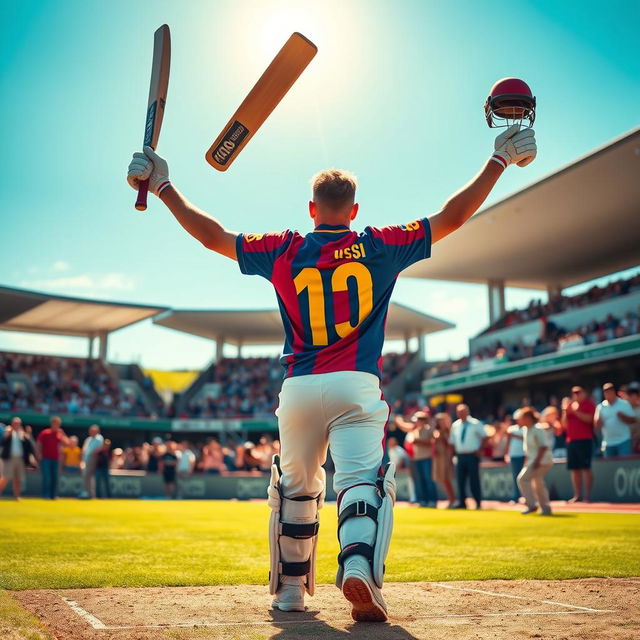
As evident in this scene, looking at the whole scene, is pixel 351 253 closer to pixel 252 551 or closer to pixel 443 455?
pixel 252 551

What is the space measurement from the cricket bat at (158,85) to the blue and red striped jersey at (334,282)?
118cm

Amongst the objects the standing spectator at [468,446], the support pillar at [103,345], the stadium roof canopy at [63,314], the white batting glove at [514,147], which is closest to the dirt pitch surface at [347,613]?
the white batting glove at [514,147]

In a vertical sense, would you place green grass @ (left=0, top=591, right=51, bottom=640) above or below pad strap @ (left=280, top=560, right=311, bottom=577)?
below

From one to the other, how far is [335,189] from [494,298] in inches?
1476

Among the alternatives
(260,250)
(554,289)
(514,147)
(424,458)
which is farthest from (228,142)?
(554,289)

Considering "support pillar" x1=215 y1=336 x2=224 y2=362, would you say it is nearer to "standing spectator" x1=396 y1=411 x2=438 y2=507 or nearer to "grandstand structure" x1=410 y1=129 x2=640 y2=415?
"grandstand structure" x1=410 y1=129 x2=640 y2=415

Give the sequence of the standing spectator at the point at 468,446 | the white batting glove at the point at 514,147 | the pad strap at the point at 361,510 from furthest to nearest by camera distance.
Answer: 1. the standing spectator at the point at 468,446
2. the white batting glove at the point at 514,147
3. the pad strap at the point at 361,510

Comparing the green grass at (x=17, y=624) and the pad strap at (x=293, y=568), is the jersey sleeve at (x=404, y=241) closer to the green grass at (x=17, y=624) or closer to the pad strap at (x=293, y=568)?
the pad strap at (x=293, y=568)

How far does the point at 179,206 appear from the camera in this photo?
404 centimetres

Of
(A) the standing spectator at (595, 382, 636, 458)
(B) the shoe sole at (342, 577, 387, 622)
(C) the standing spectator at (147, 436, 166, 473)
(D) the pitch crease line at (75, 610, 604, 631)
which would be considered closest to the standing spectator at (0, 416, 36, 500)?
(C) the standing spectator at (147, 436, 166, 473)

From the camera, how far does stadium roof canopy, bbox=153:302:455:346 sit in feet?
151

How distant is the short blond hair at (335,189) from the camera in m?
3.83

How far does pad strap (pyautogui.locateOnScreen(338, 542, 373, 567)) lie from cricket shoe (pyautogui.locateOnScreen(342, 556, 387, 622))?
2 centimetres

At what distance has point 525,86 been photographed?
14.1 feet
